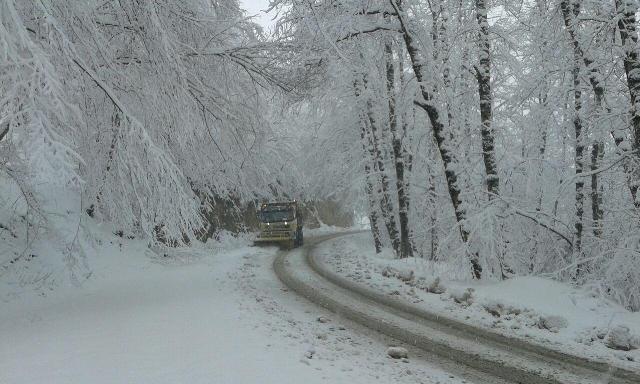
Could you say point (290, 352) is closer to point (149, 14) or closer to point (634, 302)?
point (149, 14)

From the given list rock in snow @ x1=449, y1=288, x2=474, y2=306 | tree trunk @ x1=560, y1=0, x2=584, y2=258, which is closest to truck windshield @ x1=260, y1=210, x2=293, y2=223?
tree trunk @ x1=560, y1=0, x2=584, y2=258

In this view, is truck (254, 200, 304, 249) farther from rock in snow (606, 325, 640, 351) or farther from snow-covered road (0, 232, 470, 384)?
rock in snow (606, 325, 640, 351)

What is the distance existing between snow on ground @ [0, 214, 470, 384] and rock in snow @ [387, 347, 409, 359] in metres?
0.12

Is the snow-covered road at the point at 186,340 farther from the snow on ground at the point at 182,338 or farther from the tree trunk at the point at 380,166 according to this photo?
the tree trunk at the point at 380,166

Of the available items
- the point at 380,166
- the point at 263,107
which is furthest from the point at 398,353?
the point at 380,166

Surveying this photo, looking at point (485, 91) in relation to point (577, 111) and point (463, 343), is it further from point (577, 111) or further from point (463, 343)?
point (463, 343)

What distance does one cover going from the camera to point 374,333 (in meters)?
6.93

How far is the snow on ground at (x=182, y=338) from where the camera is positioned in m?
4.92

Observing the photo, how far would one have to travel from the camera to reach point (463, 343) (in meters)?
6.35

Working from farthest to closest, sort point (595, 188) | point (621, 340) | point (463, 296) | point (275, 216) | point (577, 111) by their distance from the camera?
point (275, 216) < point (595, 188) < point (577, 111) < point (463, 296) < point (621, 340)

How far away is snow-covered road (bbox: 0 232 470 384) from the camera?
16.1ft

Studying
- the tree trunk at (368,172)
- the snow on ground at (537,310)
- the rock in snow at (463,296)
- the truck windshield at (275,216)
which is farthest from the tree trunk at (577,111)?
the truck windshield at (275,216)

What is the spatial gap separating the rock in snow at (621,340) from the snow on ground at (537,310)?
0.04 feet

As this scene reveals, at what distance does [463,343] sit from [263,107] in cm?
718
